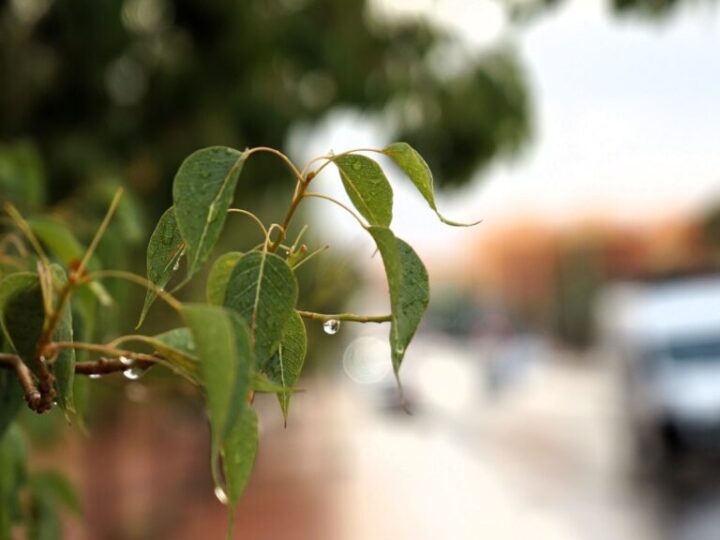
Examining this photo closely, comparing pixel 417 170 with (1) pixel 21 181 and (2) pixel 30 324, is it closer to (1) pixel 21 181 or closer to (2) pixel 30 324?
(2) pixel 30 324

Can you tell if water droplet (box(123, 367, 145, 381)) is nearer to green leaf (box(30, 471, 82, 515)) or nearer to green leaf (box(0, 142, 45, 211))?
green leaf (box(30, 471, 82, 515))

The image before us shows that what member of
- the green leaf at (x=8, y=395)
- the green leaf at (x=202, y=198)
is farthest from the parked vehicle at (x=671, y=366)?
the green leaf at (x=202, y=198)

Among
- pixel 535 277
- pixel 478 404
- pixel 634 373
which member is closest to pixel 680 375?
pixel 634 373

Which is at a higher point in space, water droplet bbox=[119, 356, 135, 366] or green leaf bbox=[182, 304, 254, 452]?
green leaf bbox=[182, 304, 254, 452]

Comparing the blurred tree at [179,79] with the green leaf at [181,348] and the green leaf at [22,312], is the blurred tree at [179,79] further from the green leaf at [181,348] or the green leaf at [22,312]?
the green leaf at [181,348]

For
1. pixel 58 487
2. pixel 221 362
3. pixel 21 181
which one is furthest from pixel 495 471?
pixel 221 362

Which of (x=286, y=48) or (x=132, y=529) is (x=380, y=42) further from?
(x=132, y=529)

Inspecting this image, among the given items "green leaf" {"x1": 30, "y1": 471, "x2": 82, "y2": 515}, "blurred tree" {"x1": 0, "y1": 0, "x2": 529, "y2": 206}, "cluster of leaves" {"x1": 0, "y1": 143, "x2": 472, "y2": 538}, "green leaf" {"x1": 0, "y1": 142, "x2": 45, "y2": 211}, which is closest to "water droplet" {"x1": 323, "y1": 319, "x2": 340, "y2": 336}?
"cluster of leaves" {"x1": 0, "y1": 143, "x2": 472, "y2": 538}
